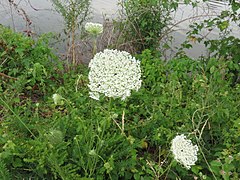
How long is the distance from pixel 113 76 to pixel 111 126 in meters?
0.66

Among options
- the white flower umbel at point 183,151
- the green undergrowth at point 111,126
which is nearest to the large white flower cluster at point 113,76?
the green undergrowth at point 111,126

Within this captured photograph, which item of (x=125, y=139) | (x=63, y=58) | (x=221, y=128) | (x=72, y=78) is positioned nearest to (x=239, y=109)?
(x=221, y=128)

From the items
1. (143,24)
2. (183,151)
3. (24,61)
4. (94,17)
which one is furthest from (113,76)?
(94,17)

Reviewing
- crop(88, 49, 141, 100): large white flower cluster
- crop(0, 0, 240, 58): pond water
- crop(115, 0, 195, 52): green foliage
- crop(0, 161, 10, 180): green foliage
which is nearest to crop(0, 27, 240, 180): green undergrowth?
crop(0, 161, 10, 180): green foliage

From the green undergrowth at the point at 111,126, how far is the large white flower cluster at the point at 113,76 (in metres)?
0.14

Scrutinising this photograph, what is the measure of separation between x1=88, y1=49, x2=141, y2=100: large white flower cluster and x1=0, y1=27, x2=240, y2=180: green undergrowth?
0.47 feet

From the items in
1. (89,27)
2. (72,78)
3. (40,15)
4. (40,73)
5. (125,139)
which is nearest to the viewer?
(125,139)

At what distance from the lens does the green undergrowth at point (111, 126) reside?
1.75 meters

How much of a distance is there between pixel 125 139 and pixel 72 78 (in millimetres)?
1341

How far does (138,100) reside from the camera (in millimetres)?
2570

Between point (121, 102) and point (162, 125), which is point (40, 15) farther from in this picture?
point (162, 125)

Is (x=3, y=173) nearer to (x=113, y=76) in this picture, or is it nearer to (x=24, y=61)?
(x=113, y=76)

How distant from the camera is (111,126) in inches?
84.0

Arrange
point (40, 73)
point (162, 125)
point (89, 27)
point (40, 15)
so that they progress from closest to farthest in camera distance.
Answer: point (162, 125) < point (89, 27) < point (40, 73) < point (40, 15)
